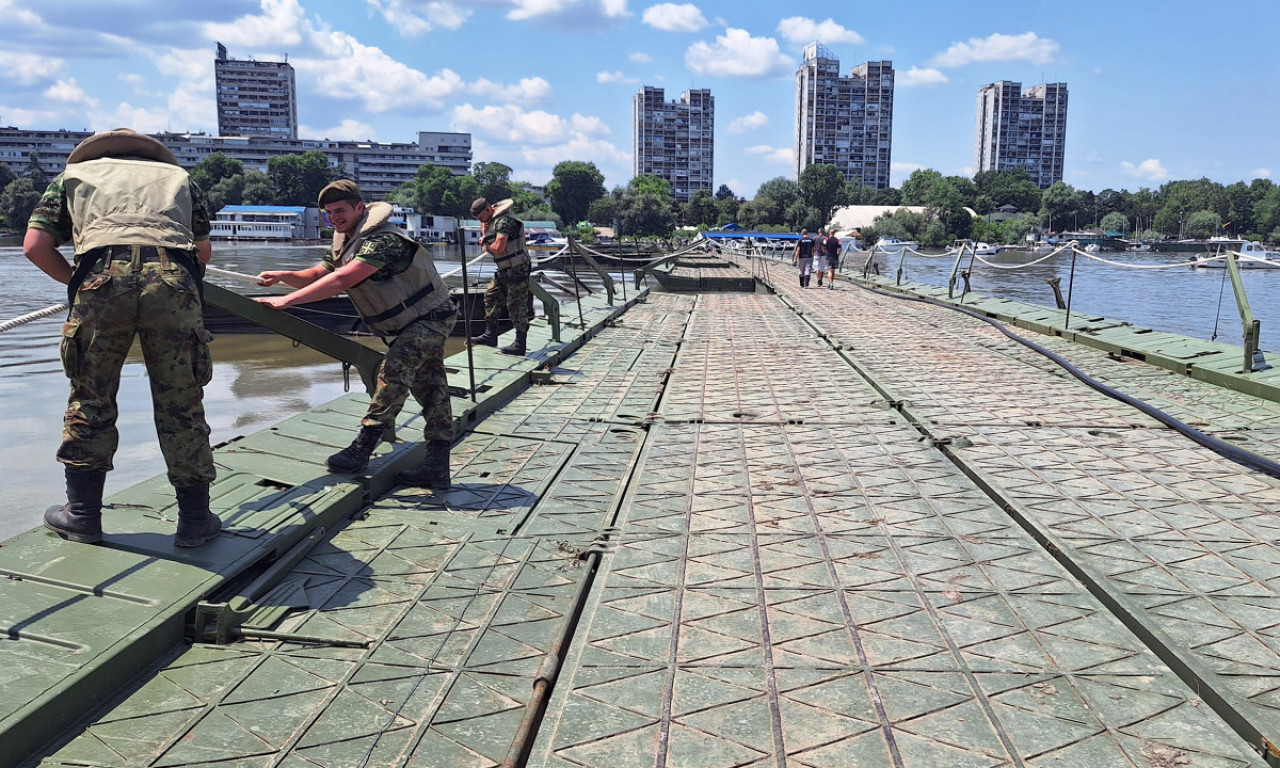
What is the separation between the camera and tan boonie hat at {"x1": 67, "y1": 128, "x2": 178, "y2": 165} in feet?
11.9

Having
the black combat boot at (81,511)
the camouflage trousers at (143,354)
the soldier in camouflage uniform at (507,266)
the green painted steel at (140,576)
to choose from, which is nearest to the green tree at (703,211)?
the soldier in camouflage uniform at (507,266)

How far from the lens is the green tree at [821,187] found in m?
143

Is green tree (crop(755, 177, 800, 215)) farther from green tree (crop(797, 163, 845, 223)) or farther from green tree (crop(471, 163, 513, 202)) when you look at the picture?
green tree (crop(471, 163, 513, 202))

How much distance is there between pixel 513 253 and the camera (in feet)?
30.2

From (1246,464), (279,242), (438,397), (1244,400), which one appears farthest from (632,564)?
(279,242)

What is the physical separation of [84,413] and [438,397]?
6.32 ft

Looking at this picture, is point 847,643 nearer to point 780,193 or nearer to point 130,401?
point 130,401

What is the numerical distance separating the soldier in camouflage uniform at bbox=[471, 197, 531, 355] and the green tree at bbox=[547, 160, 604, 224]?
12807 centimetres

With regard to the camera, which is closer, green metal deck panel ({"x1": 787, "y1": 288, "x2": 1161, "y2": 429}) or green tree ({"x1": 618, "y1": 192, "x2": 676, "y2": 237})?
green metal deck panel ({"x1": 787, "y1": 288, "x2": 1161, "y2": 429})

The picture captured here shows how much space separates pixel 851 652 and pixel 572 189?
136731 mm

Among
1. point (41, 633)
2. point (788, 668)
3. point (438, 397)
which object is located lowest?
point (788, 668)

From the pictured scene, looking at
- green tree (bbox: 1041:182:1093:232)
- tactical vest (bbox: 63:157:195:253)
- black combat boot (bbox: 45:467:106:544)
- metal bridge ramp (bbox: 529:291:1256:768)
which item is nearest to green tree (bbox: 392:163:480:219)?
Answer: green tree (bbox: 1041:182:1093:232)

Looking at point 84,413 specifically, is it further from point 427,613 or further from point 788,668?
point 788,668

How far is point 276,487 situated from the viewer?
4516 mm
